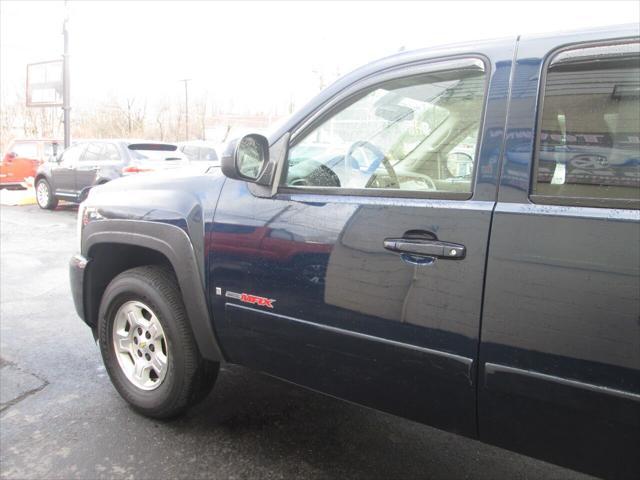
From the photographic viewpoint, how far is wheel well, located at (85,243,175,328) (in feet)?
9.85

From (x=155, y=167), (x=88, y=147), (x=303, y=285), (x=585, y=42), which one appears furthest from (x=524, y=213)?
(x=88, y=147)

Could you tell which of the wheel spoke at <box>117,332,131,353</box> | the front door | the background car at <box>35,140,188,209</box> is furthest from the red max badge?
the background car at <box>35,140,188,209</box>

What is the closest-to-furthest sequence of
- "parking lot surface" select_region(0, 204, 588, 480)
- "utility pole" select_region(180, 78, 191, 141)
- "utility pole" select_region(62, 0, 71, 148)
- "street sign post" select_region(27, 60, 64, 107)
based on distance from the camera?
1. "parking lot surface" select_region(0, 204, 588, 480)
2. "utility pole" select_region(62, 0, 71, 148)
3. "street sign post" select_region(27, 60, 64, 107)
4. "utility pole" select_region(180, 78, 191, 141)

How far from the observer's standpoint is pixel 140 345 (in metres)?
2.95

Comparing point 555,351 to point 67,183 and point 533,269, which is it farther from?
point 67,183

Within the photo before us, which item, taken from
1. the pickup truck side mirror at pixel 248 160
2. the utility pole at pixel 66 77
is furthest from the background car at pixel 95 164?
the pickup truck side mirror at pixel 248 160

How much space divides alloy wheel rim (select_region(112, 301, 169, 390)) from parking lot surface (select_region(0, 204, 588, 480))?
235mm

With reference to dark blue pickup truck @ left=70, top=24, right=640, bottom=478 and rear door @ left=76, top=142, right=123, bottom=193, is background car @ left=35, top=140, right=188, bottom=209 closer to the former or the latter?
rear door @ left=76, top=142, right=123, bottom=193

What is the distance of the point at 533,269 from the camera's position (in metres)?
1.66

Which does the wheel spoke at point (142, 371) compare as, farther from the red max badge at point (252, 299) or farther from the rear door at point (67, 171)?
the rear door at point (67, 171)

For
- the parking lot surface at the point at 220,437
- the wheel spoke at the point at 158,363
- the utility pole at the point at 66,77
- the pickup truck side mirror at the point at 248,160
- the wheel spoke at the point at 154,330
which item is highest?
the utility pole at the point at 66,77

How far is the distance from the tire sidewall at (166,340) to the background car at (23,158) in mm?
15052

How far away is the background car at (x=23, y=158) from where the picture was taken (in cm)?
1605

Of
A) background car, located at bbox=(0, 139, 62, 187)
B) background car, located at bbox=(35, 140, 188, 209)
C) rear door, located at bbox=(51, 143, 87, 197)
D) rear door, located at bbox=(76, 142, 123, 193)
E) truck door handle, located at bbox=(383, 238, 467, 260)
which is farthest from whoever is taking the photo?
background car, located at bbox=(0, 139, 62, 187)
